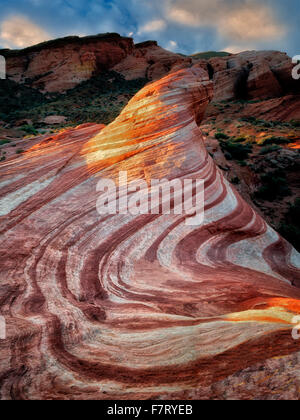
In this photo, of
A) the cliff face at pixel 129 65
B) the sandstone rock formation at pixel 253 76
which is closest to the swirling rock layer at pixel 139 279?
the sandstone rock formation at pixel 253 76

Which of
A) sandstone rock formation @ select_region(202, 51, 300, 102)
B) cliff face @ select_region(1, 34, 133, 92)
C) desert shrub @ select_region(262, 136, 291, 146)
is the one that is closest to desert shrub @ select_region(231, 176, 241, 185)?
desert shrub @ select_region(262, 136, 291, 146)

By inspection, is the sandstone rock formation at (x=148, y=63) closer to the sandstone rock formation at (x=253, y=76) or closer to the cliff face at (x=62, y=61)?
the cliff face at (x=62, y=61)

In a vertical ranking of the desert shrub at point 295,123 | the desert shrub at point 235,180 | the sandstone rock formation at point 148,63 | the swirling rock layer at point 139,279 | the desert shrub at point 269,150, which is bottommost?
the swirling rock layer at point 139,279

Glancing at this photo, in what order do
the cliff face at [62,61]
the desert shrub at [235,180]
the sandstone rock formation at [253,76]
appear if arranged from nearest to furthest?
the desert shrub at [235,180]
the sandstone rock formation at [253,76]
the cliff face at [62,61]

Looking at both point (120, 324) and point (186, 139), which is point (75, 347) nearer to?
point (120, 324)

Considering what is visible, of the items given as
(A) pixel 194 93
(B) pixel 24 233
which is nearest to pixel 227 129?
(A) pixel 194 93

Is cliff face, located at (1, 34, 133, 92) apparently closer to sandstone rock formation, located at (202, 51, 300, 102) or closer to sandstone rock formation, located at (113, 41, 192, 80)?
sandstone rock formation, located at (113, 41, 192, 80)

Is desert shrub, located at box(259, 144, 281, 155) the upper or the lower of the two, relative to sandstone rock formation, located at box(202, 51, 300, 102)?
lower

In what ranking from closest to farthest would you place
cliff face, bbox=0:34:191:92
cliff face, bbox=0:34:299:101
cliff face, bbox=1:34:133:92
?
cliff face, bbox=0:34:299:101, cliff face, bbox=1:34:133:92, cliff face, bbox=0:34:191:92
